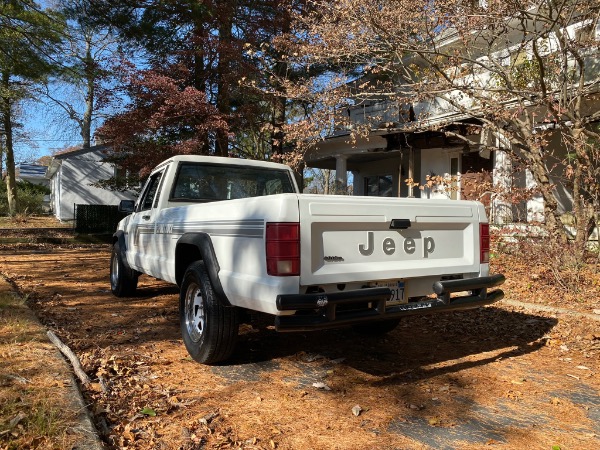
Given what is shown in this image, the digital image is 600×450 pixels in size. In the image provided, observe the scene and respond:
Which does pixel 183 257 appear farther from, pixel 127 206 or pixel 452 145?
pixel 452 145

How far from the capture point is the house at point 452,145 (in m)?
9.80

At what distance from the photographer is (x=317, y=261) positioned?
3.46 meters

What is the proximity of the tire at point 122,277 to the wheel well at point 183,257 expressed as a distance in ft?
8.17

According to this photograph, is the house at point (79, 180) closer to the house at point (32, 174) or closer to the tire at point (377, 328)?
the house at point (32, 174)

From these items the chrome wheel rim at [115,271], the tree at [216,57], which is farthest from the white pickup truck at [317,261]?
the tree at [216,57]

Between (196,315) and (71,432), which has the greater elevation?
(196,315)

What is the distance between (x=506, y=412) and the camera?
348 centimetres

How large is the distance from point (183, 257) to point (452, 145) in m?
11.9

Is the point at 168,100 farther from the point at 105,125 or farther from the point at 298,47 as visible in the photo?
the point at 298,47

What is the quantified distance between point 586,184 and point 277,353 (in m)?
6.19

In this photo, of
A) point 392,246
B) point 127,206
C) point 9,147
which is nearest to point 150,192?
point 127,206

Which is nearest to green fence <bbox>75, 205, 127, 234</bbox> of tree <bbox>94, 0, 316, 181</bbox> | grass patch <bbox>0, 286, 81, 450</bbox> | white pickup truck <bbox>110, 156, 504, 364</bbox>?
tree <bbox>94, 0, 316, 181</bbox>

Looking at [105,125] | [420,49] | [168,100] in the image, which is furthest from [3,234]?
[420,49]

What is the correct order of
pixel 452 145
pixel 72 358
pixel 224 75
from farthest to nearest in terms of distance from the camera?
pixel 452 145 → pixel 224 75 → pixel 72 358
